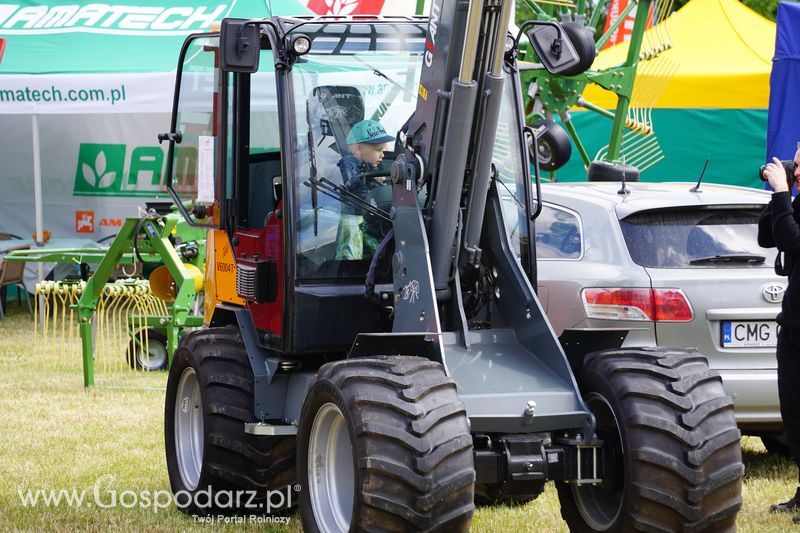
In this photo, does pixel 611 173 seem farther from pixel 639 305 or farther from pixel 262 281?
pixel 262 281

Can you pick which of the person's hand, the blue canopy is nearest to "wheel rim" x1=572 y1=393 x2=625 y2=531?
the person's hand

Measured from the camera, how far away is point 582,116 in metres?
15.6

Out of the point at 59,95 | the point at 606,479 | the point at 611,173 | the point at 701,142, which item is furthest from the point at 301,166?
the point at 701,142

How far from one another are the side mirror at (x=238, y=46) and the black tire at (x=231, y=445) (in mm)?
1496

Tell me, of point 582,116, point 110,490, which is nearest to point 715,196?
point 110,490

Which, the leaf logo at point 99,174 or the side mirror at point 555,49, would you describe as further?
the leaf logo at point 99,174

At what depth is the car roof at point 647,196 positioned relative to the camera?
6.47 m

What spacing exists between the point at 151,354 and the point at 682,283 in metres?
6.70

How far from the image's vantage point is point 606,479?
4.53 metres

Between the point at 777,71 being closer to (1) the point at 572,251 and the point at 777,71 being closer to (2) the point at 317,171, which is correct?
(1) the point at 572,251

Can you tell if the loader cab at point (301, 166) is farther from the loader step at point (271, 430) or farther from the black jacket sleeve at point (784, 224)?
the black jacket sleeve at point (784, 224)

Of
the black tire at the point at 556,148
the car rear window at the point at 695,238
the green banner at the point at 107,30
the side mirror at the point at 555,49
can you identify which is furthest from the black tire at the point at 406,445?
the green banner at the point at 107,30

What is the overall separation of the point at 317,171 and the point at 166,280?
5.44 meters

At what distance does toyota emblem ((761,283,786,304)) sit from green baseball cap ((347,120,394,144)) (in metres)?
2.23
